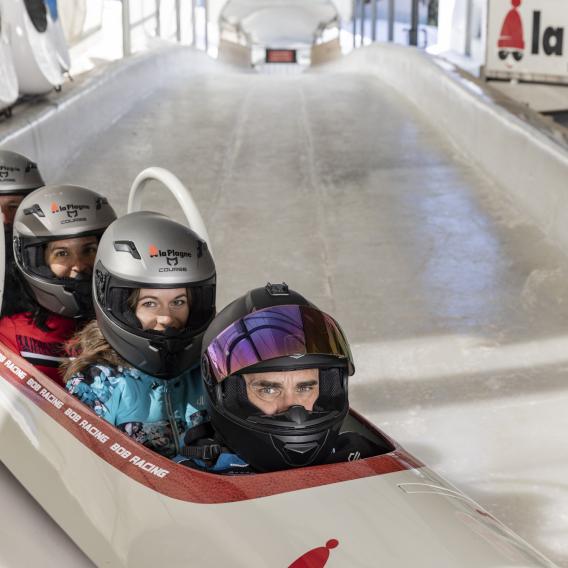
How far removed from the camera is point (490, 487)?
3.20m

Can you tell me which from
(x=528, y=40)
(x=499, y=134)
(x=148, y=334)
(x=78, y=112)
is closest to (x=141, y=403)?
(x=148, y=334)

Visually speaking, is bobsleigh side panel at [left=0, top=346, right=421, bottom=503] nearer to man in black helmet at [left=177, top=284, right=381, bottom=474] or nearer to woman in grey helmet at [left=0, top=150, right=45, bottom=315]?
man in black helmet at [left=177, top=284, right=381, bottom=474]

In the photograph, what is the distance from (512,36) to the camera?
9.35 meters

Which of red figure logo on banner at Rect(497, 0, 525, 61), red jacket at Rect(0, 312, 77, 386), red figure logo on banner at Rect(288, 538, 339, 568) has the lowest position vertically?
red jacket at Rect(0, 312, 77, 386)

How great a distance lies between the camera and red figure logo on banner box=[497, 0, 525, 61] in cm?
916

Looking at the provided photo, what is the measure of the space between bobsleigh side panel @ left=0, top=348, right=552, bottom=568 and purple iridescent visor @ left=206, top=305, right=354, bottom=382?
0.24 m

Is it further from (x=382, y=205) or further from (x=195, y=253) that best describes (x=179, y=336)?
(x=382, y=205)

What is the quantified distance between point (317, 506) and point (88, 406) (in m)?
0.84

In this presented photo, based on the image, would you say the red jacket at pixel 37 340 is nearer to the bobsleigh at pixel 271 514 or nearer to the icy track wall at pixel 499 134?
the bobsleigh at pixel 271 514

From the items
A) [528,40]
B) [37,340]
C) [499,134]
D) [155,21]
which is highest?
[528,40]

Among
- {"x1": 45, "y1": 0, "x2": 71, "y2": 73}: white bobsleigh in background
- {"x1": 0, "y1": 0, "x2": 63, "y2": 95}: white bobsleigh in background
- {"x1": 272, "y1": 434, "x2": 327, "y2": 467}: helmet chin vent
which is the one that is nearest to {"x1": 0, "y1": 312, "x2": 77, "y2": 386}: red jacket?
{"x1": 272, "y1": 434, "x2": 327, "y2": 467}: helmet chin vent

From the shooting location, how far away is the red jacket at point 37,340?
322 cm

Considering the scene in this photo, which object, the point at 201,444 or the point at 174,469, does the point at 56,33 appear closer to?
the point at 201,444

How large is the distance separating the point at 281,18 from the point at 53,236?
117 ft
